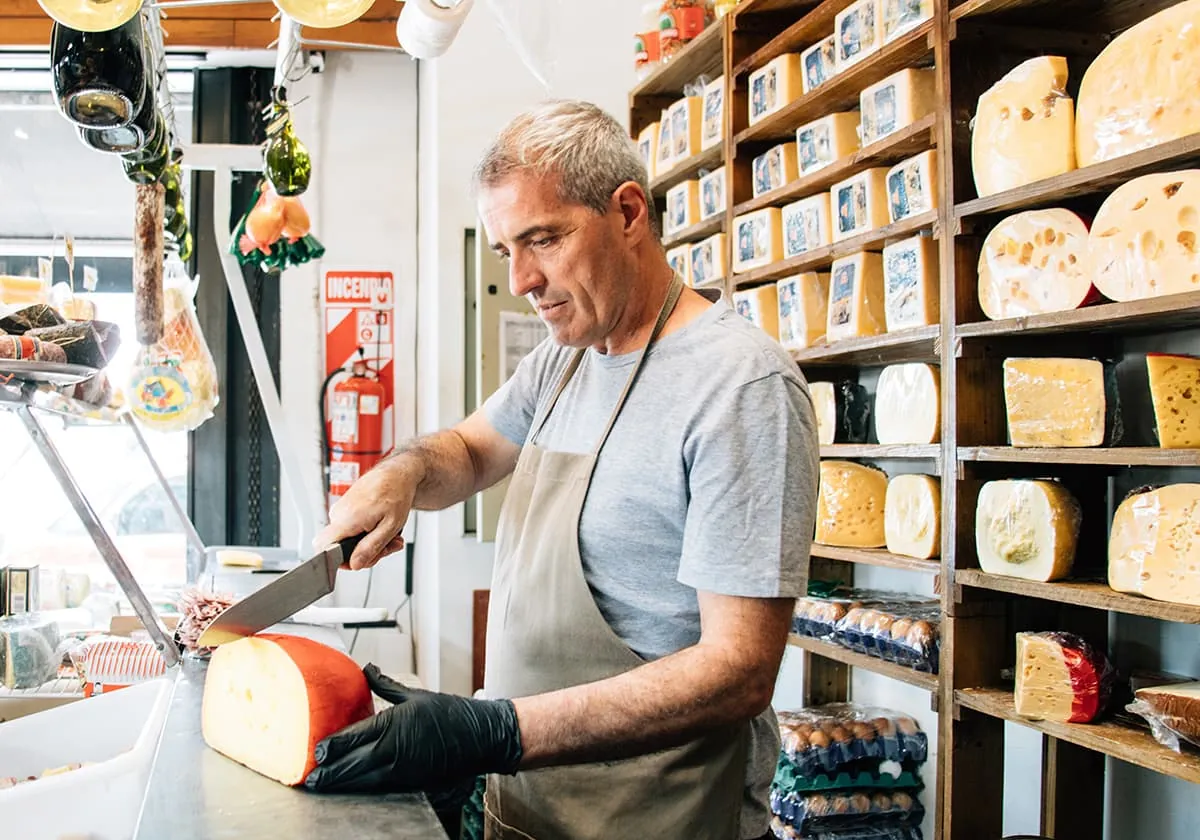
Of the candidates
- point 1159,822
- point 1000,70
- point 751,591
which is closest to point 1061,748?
point 1159,822

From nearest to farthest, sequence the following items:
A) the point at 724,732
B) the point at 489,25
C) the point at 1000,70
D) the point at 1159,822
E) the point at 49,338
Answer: the point at 724,732
the point at 49,338
the point at 1159,822
the point at 1000,70
the point at 489,25

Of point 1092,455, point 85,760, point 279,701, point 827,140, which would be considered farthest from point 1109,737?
point 85,760

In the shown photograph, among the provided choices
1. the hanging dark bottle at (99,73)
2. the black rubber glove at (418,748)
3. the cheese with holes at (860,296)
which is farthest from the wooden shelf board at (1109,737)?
the hanging dark bottle at (99,73)

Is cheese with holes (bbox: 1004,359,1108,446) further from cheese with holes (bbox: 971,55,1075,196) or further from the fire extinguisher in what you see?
the fire extinguisher

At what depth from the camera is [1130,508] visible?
1832mm

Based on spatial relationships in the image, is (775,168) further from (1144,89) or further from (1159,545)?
(1159,545)

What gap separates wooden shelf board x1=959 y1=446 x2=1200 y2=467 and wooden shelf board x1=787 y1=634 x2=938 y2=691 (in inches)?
19.0

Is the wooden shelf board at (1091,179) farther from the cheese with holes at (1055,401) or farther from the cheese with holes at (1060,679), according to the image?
the cheese with holes at (1060,679)

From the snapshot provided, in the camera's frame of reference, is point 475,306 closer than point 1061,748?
No

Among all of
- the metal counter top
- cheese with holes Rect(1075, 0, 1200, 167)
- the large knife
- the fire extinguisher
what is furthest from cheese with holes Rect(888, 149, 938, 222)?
the fire extinguisher

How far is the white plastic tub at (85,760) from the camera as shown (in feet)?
4.71

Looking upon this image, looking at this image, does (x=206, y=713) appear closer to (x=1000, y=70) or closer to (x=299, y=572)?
(x=299, y=572)

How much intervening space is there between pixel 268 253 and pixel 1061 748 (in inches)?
113

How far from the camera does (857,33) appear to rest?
2.45m
